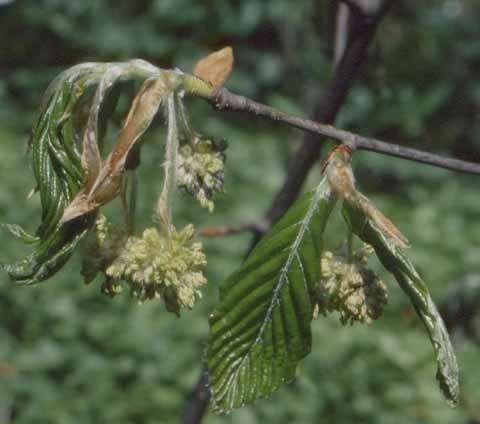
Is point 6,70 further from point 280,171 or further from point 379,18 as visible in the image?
point 379,18

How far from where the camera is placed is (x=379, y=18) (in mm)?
1332

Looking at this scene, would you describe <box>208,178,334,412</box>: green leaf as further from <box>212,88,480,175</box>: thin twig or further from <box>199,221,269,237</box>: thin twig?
<box>199,221,269,237</box>: thin twig

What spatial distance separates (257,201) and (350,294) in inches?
167

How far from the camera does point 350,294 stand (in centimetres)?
101

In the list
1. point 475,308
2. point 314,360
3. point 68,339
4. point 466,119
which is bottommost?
point 68,339

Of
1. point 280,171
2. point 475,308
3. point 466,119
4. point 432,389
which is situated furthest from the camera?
point 466,119

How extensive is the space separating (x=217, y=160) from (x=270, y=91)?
5893 millimetres

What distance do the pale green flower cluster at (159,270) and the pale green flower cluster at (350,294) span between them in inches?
6.3

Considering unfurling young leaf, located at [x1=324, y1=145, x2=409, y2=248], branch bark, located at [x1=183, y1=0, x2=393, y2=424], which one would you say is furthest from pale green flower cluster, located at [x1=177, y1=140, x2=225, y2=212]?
branch bark, located at [x1=183, y1=0, x2=393, y2=424]

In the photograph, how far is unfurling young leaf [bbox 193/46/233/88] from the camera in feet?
3.29

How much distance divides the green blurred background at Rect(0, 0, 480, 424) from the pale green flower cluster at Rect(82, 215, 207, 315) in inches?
53.5

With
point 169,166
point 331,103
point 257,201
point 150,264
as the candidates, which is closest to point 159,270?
Result: point 150,264

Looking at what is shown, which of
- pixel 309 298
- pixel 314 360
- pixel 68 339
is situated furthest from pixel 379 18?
pixel 68 339

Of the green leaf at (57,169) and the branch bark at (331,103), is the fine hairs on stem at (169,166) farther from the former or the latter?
the branch bark at (331,103)
